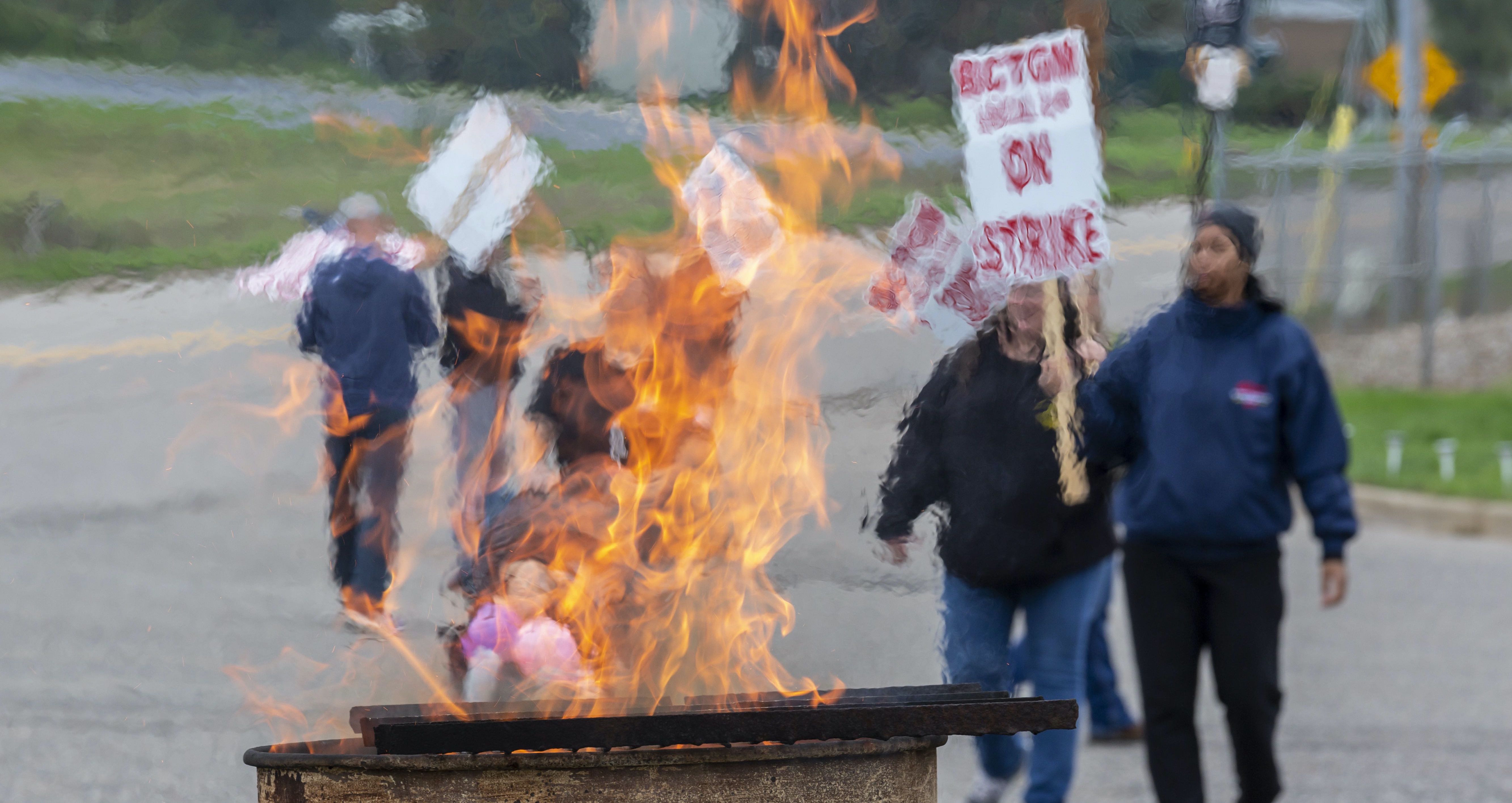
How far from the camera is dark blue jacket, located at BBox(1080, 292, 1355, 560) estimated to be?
13.0 feet

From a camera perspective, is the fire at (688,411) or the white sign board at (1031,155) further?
the white sign board at (1031,155)

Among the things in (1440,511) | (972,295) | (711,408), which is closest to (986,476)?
(972,295)

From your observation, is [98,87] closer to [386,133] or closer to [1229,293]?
[386,133]

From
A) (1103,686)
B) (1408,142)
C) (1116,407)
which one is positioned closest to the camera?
(1116,407)

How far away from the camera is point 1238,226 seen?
395cm

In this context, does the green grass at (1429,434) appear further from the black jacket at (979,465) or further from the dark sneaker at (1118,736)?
the black jacket at (979,465)

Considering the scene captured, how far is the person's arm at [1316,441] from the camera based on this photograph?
399 centimetres

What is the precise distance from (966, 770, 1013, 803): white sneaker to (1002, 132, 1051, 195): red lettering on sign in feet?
6.74

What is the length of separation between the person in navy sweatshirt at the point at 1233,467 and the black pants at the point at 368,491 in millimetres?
1931

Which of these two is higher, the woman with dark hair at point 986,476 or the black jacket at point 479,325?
the black jacket at point 479,325

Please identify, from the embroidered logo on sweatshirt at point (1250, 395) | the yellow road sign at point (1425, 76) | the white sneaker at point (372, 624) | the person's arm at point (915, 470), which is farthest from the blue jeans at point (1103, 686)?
the yellow road sign at point (1425, 76)

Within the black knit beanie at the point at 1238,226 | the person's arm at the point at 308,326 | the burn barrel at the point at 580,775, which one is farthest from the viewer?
the black knit beanie at the point at 1238,226

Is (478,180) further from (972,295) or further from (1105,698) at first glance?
(1105,698)

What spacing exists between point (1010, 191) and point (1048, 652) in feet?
5.06
